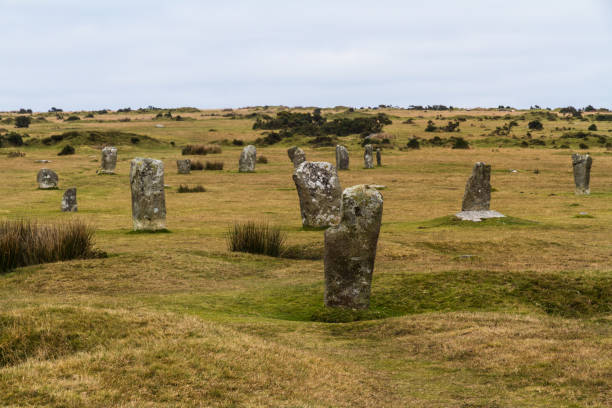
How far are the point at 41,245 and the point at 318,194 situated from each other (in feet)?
32.2

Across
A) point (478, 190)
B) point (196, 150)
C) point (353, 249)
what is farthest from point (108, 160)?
point (353, 249)

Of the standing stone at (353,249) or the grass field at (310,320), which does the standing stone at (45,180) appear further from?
the standing stone at (353,249)

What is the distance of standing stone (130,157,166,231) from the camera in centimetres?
2358

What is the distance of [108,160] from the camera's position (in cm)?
4434

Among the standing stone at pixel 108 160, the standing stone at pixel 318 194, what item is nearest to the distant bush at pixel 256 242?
the standing stone at pixel 318 194

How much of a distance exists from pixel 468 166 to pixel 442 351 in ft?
139

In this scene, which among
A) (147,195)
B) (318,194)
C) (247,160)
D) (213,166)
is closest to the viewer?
(147,195)

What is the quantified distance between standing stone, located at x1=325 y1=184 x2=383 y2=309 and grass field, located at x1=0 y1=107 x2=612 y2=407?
39 centimetres

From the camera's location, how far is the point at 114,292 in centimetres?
1461

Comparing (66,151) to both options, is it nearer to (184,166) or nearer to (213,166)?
(213,166)

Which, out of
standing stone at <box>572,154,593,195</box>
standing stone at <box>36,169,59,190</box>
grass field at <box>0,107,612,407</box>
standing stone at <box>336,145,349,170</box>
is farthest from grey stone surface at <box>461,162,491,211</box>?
standing stone at <box>336,145,349,170</box>

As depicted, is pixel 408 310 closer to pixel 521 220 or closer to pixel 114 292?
pixel 114 292

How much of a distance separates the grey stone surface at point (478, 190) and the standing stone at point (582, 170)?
10.3 meters

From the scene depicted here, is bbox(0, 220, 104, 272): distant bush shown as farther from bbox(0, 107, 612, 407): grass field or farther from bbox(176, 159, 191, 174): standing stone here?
bbox(176, 159, 191, 174): standing stone
